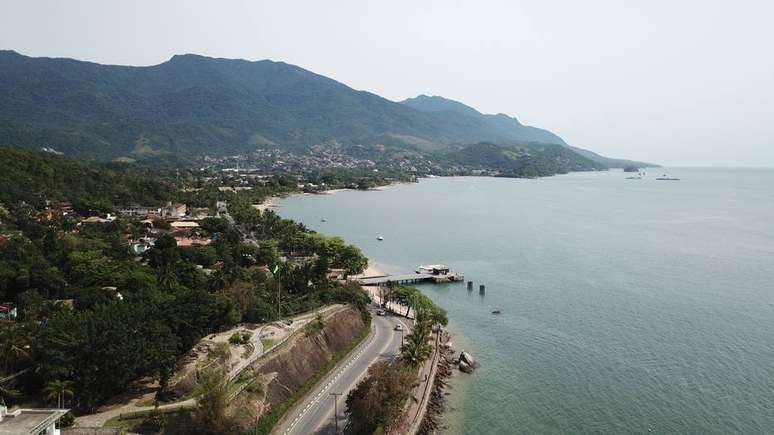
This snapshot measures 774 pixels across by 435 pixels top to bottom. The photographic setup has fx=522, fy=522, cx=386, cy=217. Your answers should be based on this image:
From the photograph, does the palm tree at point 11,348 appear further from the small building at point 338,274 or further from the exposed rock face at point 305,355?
the small building at point 338,274

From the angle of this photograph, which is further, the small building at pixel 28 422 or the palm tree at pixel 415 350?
the palm tree at pixel 415 350

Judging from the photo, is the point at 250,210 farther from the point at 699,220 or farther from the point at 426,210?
the point at 699,220

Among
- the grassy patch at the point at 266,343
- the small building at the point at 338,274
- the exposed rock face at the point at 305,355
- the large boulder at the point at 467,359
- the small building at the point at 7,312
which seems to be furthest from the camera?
the small building at the point at 338,274

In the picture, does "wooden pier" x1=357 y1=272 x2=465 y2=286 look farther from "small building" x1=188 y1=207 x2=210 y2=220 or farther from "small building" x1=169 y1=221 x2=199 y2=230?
→ "small building" x1=188 y1=207 x2=210 y2=220

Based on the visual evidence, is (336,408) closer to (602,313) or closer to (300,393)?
(300,393)

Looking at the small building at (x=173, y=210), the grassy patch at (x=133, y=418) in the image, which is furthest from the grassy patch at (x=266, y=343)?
the small building at (x=173, y=210)
